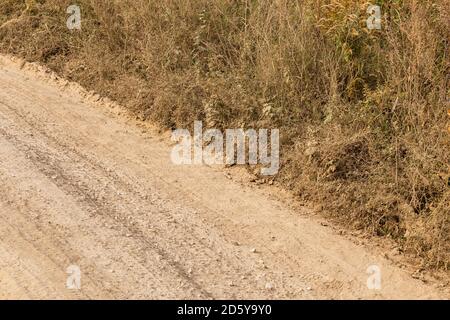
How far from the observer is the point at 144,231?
5746 millimetres

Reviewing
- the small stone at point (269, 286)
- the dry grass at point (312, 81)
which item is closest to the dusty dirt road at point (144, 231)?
the small stone at point (269, 286)

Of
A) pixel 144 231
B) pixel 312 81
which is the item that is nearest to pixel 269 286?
pixel 144 231

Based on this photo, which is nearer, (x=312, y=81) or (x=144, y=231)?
(x=144, y=231)

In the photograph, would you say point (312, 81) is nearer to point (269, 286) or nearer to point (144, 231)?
point (144, 231)

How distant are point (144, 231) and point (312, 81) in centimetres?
215

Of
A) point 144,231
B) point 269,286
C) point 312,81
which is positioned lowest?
point 269,286

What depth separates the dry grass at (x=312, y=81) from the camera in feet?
19.7

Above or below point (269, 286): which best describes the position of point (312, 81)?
above

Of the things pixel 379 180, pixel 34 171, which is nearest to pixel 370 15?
pixel 379 180

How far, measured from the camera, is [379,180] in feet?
20.0

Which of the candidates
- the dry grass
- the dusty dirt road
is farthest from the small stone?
the dry grass

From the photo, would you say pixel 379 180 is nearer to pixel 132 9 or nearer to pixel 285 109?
pixel 285 109

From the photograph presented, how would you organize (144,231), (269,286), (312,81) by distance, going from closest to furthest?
(269,286) < (144,231) < (312,81)
